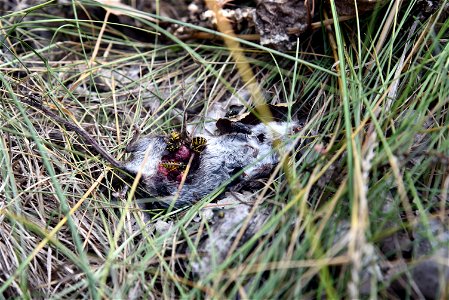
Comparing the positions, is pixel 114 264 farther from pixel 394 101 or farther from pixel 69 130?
pixel 394 101

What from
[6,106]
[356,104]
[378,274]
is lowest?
[378,274]

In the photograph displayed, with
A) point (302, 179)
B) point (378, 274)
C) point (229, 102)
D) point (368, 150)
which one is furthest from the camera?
point (229, 102)

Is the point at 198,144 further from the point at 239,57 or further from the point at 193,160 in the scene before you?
the point at 239,57

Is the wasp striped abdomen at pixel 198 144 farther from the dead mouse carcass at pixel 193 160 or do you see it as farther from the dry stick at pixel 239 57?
the dry stick at pixel 239 57

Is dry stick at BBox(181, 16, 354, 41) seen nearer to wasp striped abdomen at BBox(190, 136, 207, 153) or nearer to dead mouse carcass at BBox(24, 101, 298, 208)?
dead mouse carcass at BBox(24, 101, 298, 208)

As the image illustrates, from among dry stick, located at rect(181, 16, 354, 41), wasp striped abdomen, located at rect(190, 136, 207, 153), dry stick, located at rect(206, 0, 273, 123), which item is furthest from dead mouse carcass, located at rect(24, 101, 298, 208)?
dry stick, located at rect(181, 16, 354, 41)

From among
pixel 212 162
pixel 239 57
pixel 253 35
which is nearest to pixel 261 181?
pixel 212 162

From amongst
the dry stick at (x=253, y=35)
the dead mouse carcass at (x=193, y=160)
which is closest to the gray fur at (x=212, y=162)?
the dead mouse carcass at (x=193, y=160)

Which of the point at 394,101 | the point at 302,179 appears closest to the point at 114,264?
the point at 302,179
